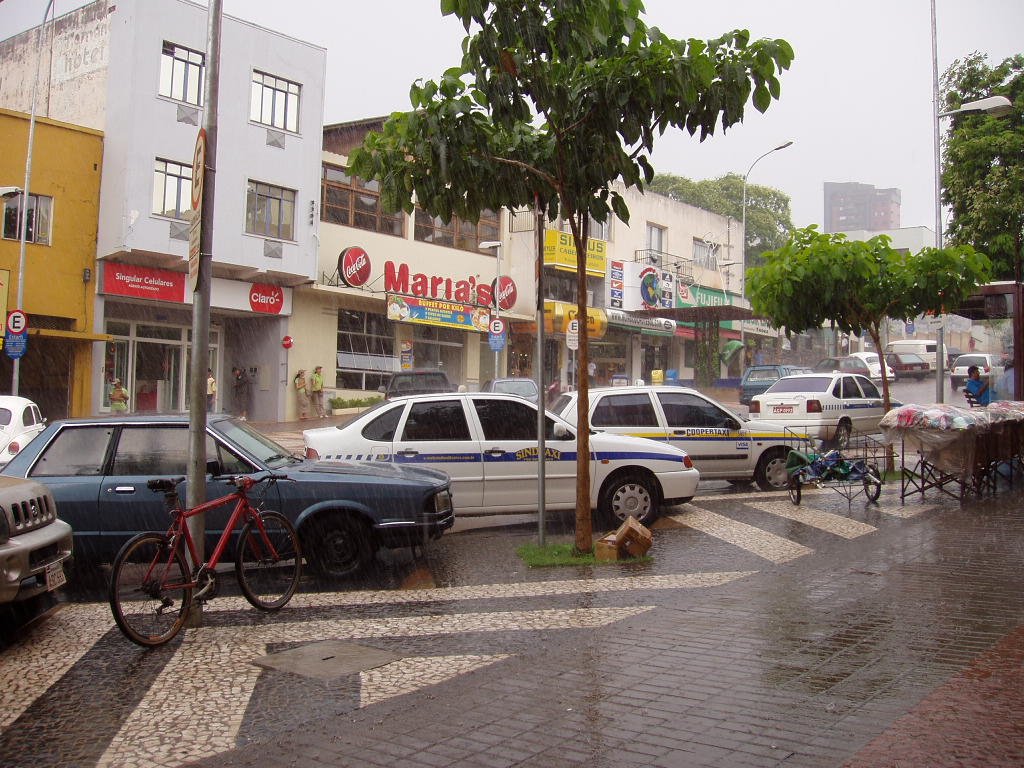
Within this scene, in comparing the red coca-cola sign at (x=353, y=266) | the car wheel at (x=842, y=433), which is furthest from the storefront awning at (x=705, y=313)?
the car wheel at (x=842, y=433)

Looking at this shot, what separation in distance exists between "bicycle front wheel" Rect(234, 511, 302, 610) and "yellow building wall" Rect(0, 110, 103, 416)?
65.0 ft

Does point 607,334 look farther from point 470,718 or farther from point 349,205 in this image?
point 470,718

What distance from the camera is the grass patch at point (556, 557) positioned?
891 cm

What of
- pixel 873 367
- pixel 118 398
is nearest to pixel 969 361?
pixel 873 367

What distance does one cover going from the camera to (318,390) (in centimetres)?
3009

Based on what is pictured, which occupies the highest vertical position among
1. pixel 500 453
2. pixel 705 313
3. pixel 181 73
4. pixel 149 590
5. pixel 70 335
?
pixel 181 73

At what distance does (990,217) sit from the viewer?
20.5m

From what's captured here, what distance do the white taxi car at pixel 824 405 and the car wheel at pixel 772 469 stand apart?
19.8 feet

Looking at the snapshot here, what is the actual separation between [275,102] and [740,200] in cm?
4395

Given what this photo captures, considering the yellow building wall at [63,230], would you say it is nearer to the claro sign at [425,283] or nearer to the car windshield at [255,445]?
the claro sign at [425,283]

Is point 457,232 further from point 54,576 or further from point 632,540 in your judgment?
→ point 54,576

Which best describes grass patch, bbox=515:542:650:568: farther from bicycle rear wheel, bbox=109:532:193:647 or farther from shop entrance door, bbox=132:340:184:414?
shop entrance door, bbox=132:340:184:414

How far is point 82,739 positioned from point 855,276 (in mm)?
13459

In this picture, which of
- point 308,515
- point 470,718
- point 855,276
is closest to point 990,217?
point 855,276
